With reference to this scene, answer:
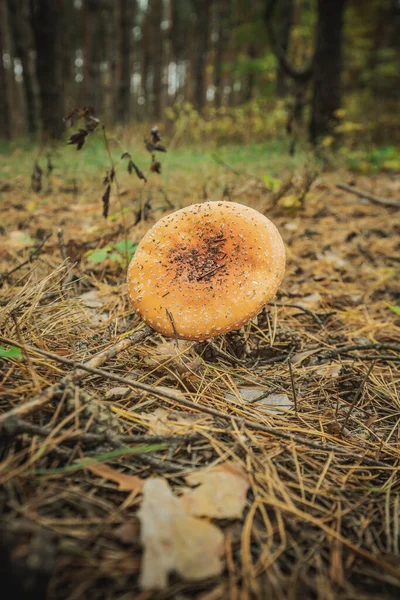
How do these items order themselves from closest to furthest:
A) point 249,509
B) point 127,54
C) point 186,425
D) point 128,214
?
point 249,509 → point 186,425 → point 128,214 → point 127,54

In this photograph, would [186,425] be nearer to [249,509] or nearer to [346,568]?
[249,509]

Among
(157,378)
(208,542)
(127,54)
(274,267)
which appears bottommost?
(157,378)

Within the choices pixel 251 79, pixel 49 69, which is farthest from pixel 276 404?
pixel 251 79

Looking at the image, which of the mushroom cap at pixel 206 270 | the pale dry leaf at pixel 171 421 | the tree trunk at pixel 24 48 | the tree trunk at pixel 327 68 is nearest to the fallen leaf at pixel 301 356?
the mushroom cap at pixel 206 270

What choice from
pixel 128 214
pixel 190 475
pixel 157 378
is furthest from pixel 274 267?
pixel 128 214

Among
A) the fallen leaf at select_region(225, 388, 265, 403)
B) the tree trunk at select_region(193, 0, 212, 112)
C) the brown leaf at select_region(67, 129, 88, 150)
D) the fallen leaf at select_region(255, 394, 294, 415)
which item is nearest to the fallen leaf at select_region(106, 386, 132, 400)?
the fallen leaf at select_region(225, 388, 265, 403)

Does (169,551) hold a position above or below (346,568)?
above

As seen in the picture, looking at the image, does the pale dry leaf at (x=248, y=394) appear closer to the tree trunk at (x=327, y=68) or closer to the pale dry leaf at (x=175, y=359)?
the pale dry leaf at (x=175, y=359)
